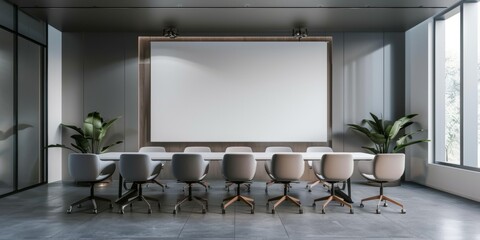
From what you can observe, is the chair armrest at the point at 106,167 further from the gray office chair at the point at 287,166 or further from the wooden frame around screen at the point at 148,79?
the wooden frame around screen at the point at 148,79

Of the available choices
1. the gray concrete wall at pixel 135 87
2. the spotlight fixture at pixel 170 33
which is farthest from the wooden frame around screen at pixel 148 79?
the spotlight fixture at pixel 170 33

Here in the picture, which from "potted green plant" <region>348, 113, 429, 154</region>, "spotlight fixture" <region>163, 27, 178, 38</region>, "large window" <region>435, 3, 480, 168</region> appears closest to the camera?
"large window" <region>435, 3, 480, 168</region>

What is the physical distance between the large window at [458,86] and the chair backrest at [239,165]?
153 inches

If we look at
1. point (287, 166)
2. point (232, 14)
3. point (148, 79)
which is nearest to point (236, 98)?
point (232, 14)

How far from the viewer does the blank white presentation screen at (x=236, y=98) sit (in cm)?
780

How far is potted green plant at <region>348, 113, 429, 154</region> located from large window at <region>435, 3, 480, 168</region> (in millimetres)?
482

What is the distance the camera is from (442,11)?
21.4ft

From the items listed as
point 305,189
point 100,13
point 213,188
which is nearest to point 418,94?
point 305,189

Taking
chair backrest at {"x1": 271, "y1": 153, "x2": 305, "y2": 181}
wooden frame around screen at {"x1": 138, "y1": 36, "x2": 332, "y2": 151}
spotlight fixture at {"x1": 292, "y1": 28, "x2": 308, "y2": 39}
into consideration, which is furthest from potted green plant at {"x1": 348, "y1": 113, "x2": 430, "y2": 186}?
chair backrest at {"x1": 271, "y1": 153, "x2": 305, "y2": 181}

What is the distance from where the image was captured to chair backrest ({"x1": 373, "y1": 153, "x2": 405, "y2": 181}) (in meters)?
4.87

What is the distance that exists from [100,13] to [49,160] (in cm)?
326

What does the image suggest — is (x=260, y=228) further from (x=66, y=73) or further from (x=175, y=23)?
(x=66, y=73)

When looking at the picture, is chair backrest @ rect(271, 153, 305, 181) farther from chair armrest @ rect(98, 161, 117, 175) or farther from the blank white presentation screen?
the blank white presentation screen

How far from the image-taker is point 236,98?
783cm
